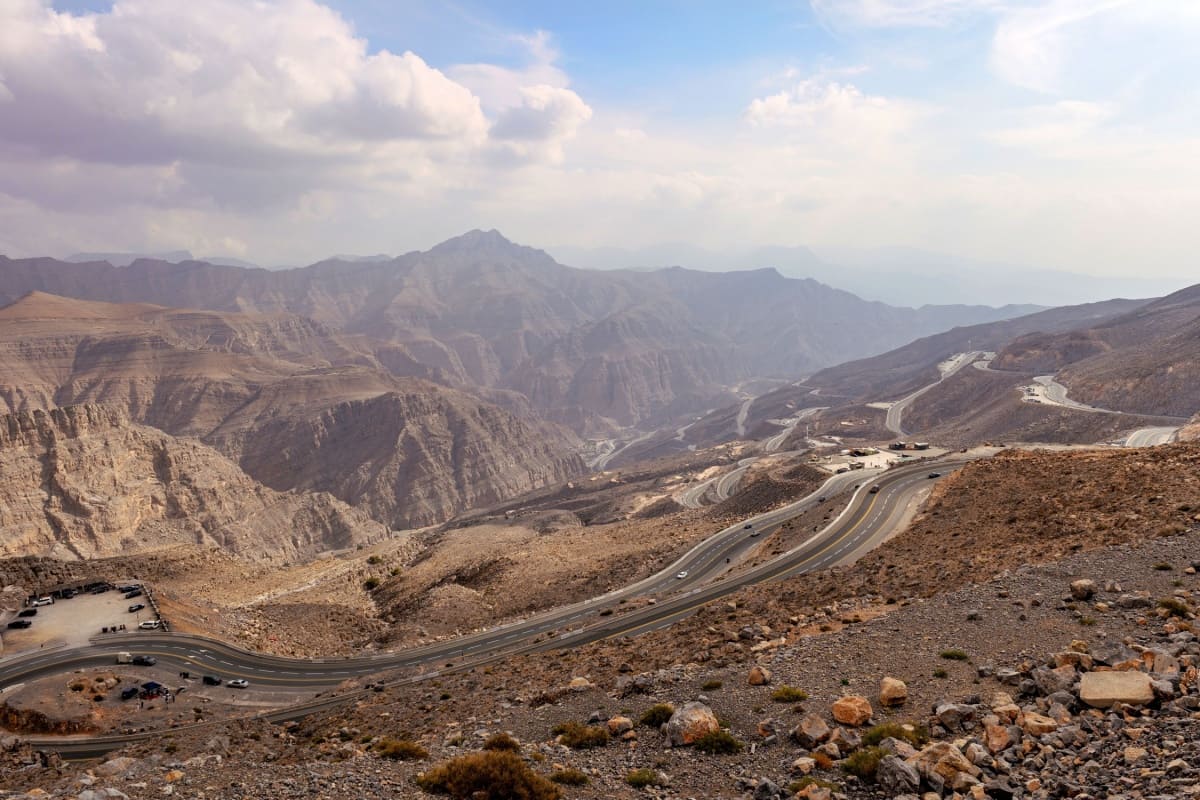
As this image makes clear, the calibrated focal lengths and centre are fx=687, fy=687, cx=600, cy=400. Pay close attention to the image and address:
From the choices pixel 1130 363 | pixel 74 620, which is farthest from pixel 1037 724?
pixel 1130 363

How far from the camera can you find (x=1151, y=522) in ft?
89.8

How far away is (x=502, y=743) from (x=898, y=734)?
10.0 meters

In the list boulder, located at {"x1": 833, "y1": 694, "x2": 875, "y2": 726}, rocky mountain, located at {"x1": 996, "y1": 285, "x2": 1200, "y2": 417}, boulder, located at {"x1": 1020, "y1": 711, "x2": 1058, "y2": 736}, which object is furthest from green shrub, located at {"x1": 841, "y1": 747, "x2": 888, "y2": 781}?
rocky mountain, located at {"x1": 996, "y1": 285, "x2": 1200, "y2": 417}

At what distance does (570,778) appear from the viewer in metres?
15.6

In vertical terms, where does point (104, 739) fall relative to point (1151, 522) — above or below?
below

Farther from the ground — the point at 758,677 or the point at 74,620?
the point at 758,677

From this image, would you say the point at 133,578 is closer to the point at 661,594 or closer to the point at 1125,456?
the point at 661,594

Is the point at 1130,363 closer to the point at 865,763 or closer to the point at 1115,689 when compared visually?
the point at 1115,689

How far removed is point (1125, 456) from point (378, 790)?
4386cm

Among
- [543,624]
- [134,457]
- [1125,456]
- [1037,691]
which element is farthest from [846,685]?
[134,457]

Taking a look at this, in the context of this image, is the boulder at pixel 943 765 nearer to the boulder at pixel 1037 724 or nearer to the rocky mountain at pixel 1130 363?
the boulder at pixel 1037 724

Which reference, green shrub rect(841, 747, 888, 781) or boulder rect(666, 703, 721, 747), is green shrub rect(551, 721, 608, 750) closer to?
boulder rect(666, 703, 721, 747)

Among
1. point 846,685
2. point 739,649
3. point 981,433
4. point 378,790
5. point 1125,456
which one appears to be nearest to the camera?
point 378,790

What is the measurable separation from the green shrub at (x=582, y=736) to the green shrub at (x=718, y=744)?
263cm
